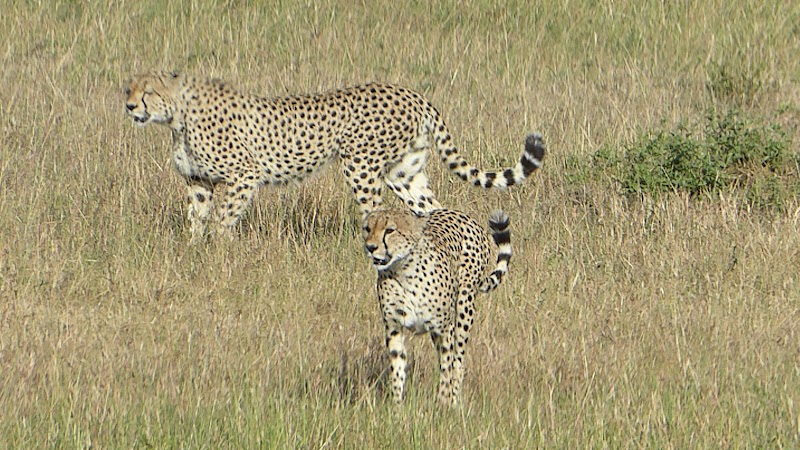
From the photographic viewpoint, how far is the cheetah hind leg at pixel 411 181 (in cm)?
662

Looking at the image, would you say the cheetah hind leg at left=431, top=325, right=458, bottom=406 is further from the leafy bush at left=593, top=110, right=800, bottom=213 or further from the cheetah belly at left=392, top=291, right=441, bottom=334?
the leafy bush at left=593, top=110, right=800, bottom=213

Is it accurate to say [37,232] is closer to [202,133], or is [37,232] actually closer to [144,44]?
[202,133]

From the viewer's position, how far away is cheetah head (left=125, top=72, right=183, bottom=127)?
6348mm

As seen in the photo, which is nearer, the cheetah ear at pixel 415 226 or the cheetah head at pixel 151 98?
the cheetah ear at pixel 415 226

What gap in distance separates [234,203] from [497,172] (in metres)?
1.22

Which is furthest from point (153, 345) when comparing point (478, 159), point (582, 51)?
point (582, 51)

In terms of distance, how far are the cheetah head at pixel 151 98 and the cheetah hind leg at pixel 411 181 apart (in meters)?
1.09

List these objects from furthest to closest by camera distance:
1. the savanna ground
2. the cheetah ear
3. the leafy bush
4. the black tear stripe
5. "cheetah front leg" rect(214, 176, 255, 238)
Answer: the leafy bush → "cheetah front leg" rect(214, 176, 255, 238) → the black tear stripe → the cheetah ear → the savanna ground

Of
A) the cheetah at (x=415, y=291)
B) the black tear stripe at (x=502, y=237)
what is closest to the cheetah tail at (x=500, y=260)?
the black tear stripe at (x=502, y=237)

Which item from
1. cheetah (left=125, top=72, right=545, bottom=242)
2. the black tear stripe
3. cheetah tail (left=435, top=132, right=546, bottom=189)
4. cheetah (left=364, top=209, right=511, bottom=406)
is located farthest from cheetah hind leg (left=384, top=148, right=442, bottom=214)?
cheetah (left=364, top=209, right=511, bottom=406)

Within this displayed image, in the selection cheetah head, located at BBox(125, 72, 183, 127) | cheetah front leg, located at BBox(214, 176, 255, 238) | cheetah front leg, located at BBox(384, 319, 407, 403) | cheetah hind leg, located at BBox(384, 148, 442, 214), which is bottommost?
cheetah front leg, located at BBox(384, 319, 407, 403)

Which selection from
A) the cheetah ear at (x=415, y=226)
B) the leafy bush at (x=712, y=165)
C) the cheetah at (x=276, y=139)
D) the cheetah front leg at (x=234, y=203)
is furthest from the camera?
the leafy bush at (x=712, y=165)

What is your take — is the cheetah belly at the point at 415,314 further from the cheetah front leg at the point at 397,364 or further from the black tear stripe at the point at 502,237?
the black tear stripe at the point at 502,237

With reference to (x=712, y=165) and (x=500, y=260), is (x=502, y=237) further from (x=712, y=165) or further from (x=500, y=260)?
(x=712, y=165)
